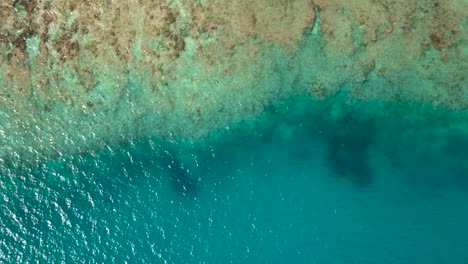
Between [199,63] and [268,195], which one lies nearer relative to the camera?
[268,195]

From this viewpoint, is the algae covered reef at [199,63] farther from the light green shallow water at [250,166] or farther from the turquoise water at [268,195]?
the turquoise water at [268,195]

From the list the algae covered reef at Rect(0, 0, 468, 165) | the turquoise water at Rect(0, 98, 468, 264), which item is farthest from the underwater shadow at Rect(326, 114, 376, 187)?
the algae covered reef at Rect(0, 0, 468, 165)

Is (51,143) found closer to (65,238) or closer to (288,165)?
(65,238)

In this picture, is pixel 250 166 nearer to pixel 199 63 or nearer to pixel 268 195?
pixel 268 195

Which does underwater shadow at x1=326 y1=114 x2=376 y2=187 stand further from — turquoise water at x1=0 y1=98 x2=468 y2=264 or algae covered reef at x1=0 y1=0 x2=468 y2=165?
algae covered reef at x1=0 y1=0 x2=468 y2=165

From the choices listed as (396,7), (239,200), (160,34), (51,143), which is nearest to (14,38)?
(51,143)

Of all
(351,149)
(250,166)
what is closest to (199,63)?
(250,166)
